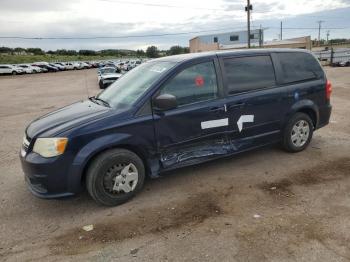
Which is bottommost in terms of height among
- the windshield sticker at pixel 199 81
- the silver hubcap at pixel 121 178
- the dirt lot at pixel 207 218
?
the dirt lot at pixel 207 218

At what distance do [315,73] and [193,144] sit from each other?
2.69 m

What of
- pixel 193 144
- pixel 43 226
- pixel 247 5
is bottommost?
pixel 43 226

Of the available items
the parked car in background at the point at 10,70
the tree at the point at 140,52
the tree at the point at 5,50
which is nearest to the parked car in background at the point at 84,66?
the parked car in background at the point at 10,70

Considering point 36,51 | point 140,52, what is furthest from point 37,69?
point 140,52

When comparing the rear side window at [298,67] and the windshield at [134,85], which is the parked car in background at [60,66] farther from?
the rear side window at [298,67]

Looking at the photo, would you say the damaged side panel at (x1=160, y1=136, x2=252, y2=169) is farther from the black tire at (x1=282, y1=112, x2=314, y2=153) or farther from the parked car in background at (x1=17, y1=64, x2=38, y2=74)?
the parked car in background at (x1=17, y1=64, x2=38, y2=74)

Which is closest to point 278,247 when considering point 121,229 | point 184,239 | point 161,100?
point 184,239

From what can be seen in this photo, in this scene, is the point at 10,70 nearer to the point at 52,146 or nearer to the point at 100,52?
the point at 52,146

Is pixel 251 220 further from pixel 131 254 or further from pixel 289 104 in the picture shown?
pixel 289 104

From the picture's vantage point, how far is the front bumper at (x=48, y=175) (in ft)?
12.8

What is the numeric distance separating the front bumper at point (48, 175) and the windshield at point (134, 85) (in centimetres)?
109

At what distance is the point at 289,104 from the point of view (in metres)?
5.52

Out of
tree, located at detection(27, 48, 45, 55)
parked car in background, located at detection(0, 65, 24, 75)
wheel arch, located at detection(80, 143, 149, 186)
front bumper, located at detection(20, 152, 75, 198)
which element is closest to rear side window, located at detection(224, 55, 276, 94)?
wheel arch, located at detection(80, 143, 149, 186)

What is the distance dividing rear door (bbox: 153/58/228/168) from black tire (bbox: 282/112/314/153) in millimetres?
1314
